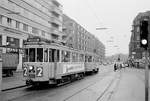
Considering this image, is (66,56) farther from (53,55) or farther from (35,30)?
(35,30)

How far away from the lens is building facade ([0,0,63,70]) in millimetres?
40125

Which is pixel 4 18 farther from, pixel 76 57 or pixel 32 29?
pixel 76 57

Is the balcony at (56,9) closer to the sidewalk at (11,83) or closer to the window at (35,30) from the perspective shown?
the window at (35,30)

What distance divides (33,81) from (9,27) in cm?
2667

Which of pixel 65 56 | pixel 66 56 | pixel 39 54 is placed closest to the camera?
pixel 39 54

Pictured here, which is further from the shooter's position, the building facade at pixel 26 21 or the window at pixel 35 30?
the window at pixel 35 30

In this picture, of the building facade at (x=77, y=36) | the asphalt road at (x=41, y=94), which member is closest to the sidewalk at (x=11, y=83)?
the asphalt road at (x=41, y=94)

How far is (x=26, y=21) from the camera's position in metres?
48.0

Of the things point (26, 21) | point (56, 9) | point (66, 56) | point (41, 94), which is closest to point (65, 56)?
point (66, 56)

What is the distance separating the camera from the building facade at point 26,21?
1580 inches

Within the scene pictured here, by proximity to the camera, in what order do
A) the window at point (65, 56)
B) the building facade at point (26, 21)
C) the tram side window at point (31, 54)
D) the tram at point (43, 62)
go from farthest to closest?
the building facade at point (26, 21), the window at point (65, 56), the tram side window at point (31, 54), the tram at point (43, 62)

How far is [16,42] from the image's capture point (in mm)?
43062

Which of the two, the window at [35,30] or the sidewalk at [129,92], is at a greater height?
the window at [35,30]

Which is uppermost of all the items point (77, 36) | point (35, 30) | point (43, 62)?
point (77, 36)
